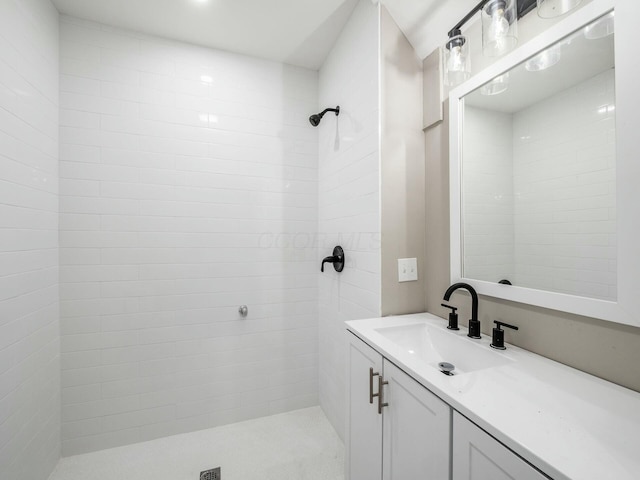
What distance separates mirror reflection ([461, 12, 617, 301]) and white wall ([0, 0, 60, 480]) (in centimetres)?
209

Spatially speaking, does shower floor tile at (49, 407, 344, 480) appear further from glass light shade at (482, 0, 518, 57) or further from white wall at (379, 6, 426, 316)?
glass light shade at (482, 0, 518, 57)

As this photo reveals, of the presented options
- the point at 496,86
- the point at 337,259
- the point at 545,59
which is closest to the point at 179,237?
the point at 337,259

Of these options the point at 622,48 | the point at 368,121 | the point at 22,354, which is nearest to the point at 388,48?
the point at 368,121

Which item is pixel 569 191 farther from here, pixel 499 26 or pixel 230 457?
pixel 230 457

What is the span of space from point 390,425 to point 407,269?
72cm

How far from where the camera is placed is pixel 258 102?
195 cm

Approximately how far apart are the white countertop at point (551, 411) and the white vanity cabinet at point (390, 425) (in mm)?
65

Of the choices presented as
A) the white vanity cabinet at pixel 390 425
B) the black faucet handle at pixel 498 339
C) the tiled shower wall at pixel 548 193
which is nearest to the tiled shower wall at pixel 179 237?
the white vanity cabinet at pixel 390 425

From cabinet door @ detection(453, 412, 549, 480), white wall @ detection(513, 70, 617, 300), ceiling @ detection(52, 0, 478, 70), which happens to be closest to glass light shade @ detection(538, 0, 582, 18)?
white wall @ detection(513, 70, 617, 300)

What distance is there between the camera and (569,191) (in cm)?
90

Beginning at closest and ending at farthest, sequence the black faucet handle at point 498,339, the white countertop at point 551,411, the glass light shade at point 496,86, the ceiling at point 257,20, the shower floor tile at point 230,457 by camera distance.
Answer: the white countertop at point 551,411 → the black faucet handle at point 498,339 → the glass light shade at point 496,86 → the ceiling at point 257,20 → the shower floor tile at point 230,457

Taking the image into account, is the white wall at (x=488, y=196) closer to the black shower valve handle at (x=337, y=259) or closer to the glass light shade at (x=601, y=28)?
the glass light shade at (x=601, y=28)

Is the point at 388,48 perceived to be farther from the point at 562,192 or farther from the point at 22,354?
the point at 22,354

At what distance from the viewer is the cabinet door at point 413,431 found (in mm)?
728
